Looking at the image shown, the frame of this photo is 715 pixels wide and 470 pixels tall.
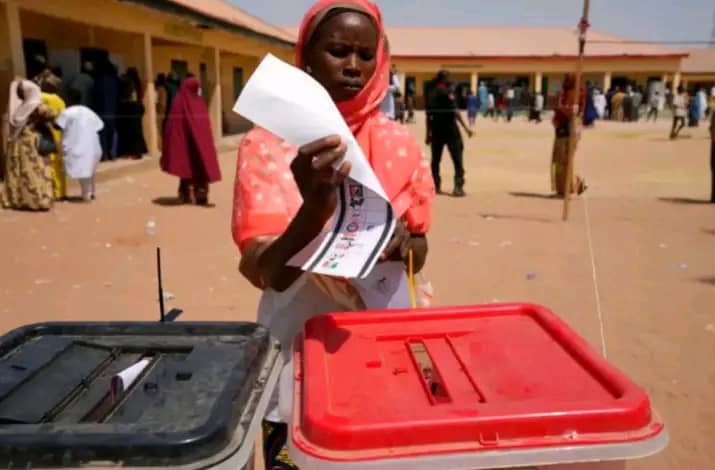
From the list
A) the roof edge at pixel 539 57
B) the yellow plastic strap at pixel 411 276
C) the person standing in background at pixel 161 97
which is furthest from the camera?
the roof edge at pixel 539 57

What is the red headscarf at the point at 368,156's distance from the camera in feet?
4.05

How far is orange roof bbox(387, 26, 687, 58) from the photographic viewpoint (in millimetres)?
31703

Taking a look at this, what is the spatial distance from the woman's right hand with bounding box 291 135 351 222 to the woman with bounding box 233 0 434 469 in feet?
0.07

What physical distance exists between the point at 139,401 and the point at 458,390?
0.45m

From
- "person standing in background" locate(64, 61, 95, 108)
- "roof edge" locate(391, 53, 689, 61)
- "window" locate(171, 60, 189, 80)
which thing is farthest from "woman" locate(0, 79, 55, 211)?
"roof edge" locate(391, 53, 689, 61)

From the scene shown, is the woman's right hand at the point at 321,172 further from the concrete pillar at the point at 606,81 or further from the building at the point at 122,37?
the concrete pillar at the point at 606,81

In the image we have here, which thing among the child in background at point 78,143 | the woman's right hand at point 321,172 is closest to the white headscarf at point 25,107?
the child in background at point 78,143

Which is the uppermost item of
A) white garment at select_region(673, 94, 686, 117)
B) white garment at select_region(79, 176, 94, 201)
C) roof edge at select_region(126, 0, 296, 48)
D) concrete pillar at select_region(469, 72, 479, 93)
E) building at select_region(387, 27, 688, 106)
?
building at select_region(387, 27, 688, 106)

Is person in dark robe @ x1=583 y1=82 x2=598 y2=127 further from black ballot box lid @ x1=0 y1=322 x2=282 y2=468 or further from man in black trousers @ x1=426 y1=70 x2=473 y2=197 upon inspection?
black ballot box lid @ x1=0 y1=322 x2=282 y2=468

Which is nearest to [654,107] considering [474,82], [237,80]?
[474,82]

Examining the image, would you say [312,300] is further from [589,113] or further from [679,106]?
[589,113]

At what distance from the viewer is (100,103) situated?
1047 centimetres

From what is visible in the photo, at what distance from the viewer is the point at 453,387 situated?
969 millimetres

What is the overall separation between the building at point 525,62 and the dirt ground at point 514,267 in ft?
76.0
